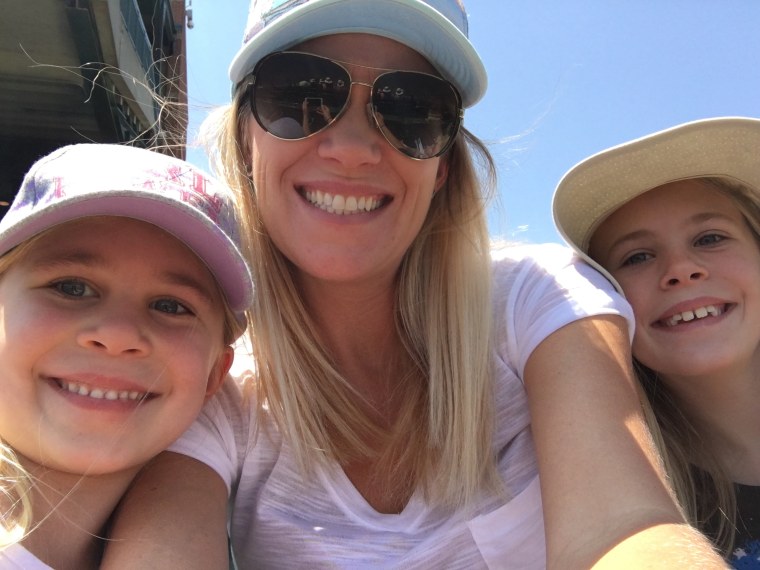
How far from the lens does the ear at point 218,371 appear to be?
1.63 metres

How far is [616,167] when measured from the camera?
198cm

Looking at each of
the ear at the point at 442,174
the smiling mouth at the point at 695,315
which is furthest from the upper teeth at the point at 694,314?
the ear at the point at 442,174

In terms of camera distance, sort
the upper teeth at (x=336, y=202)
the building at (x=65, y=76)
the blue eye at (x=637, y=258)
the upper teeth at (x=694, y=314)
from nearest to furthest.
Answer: the upper teeth at (x=336, y=202), the upper teeth at (x=694, y=314), the blue eye at (x=637, y=258), the building at (x=65, y=76)

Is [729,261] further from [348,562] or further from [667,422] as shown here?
[348,562]

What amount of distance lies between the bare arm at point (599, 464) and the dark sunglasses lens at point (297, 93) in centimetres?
79

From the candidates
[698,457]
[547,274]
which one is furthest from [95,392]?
[698,457]

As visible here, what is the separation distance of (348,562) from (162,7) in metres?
11.5

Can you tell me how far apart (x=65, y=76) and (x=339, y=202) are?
7192mm

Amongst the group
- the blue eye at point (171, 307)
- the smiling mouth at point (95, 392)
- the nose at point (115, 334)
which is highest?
the blue eye at point (171, 307)

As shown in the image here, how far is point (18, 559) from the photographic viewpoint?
123cm

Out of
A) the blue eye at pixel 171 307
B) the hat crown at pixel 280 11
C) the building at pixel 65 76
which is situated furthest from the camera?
the building at pixel 65 76

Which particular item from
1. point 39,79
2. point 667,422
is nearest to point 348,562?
point 667,422

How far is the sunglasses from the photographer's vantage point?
1631mm

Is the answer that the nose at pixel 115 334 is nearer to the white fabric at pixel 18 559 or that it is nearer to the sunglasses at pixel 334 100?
the white fabric at pixel 18 559
